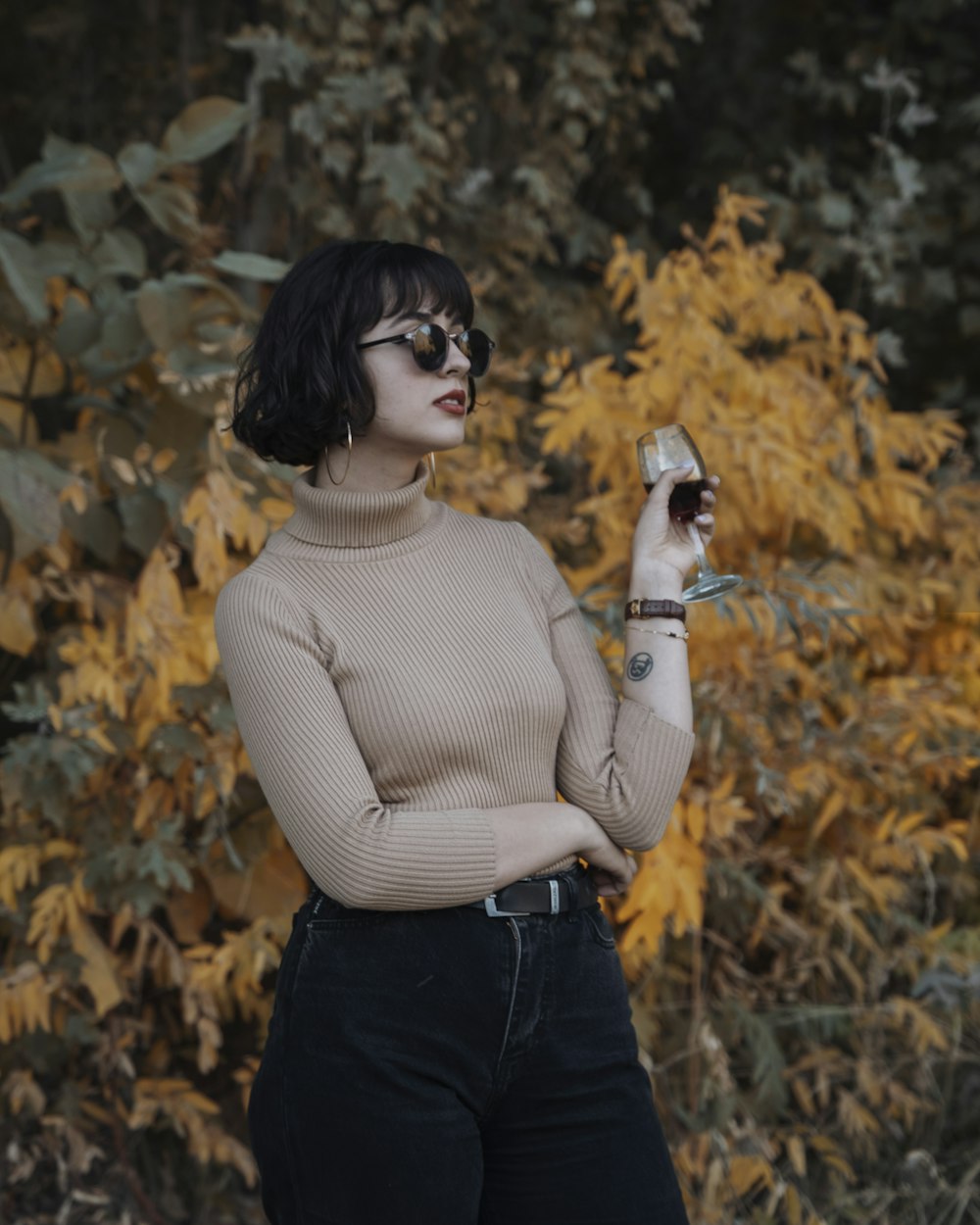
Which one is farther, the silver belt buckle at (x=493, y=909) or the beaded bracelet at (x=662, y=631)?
the beaded bracelet at (x=662, y=631)

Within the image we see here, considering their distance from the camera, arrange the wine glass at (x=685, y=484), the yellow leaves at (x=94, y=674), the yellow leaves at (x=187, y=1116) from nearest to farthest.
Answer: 1. the wine glass at (x=685, y=484)
2. the yellow leaves at (x=94, y=674)
3. the yellow leaves at (x=187, y=1116)

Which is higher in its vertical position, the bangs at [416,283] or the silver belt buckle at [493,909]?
the bangs at [416,283]

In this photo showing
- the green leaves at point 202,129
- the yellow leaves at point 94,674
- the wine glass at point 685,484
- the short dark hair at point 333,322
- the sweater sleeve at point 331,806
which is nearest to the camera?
the sweater sleeve at point 331,806

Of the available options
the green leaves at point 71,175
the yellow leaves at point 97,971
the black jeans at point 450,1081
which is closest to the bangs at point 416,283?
the black jeans at point 450,1081

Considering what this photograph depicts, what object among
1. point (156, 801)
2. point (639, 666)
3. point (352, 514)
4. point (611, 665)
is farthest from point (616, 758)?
point (156, 801)

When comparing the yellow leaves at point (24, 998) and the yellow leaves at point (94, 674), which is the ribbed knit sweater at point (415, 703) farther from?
the yellow leaves at point (24, 998)

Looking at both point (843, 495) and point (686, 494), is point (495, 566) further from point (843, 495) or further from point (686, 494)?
point (843, 495)

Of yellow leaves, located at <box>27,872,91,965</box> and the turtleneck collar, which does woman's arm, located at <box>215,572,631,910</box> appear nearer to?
the turtleneck collar

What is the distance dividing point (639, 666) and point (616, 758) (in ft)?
→ 0.39

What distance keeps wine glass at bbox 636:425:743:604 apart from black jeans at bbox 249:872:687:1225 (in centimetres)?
46

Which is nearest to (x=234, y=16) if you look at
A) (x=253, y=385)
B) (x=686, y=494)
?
(x=253, y=385)

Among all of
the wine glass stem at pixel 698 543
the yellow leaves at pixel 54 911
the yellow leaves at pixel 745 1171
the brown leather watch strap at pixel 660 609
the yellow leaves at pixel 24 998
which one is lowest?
the yellow leaves at pixel 745 1171

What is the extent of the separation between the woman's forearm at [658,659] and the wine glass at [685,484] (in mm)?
42

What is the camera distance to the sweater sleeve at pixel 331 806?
60.1 inches
